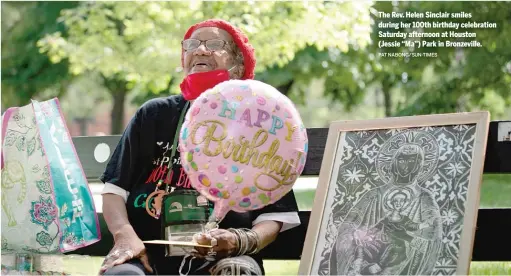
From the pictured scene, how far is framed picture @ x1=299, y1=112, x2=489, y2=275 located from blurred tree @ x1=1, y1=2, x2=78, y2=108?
8.12 metres

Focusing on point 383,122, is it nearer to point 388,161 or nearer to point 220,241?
point 388,161

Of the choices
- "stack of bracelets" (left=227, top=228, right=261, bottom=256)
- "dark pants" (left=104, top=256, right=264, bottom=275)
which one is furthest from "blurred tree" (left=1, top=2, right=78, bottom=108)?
"stack of bracelets" (left=227, top=228, right=261, bottom=256)

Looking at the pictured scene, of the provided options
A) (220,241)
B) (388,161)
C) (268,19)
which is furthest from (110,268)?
(268,19)

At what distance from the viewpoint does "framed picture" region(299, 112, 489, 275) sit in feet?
7.06

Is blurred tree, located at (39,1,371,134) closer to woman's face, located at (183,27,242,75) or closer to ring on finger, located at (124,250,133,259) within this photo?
woman's face, located at (183,27,242,75)

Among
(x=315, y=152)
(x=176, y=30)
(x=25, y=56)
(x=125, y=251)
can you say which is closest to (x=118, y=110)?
(x=25, y=56)

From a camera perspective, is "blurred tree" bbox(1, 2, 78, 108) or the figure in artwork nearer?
the figure in artwork

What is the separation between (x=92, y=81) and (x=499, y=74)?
7.34 meters

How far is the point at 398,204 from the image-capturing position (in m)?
2.28

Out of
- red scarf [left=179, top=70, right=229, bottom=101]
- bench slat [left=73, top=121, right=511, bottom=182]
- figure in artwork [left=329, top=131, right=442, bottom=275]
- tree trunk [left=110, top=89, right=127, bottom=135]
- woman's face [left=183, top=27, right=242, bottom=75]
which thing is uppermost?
tree trunk [left=110, top=89, right=127, bottom=135]

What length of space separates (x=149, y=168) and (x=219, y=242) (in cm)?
53

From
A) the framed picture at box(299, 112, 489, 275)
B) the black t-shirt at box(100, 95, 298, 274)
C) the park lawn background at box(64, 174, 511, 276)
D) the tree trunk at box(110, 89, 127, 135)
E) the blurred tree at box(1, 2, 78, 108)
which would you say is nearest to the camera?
the framed picture at box(299, 112, 489, 275)

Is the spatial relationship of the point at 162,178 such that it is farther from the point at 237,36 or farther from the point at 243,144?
the point at 237,36

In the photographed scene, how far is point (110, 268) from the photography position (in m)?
2.31
